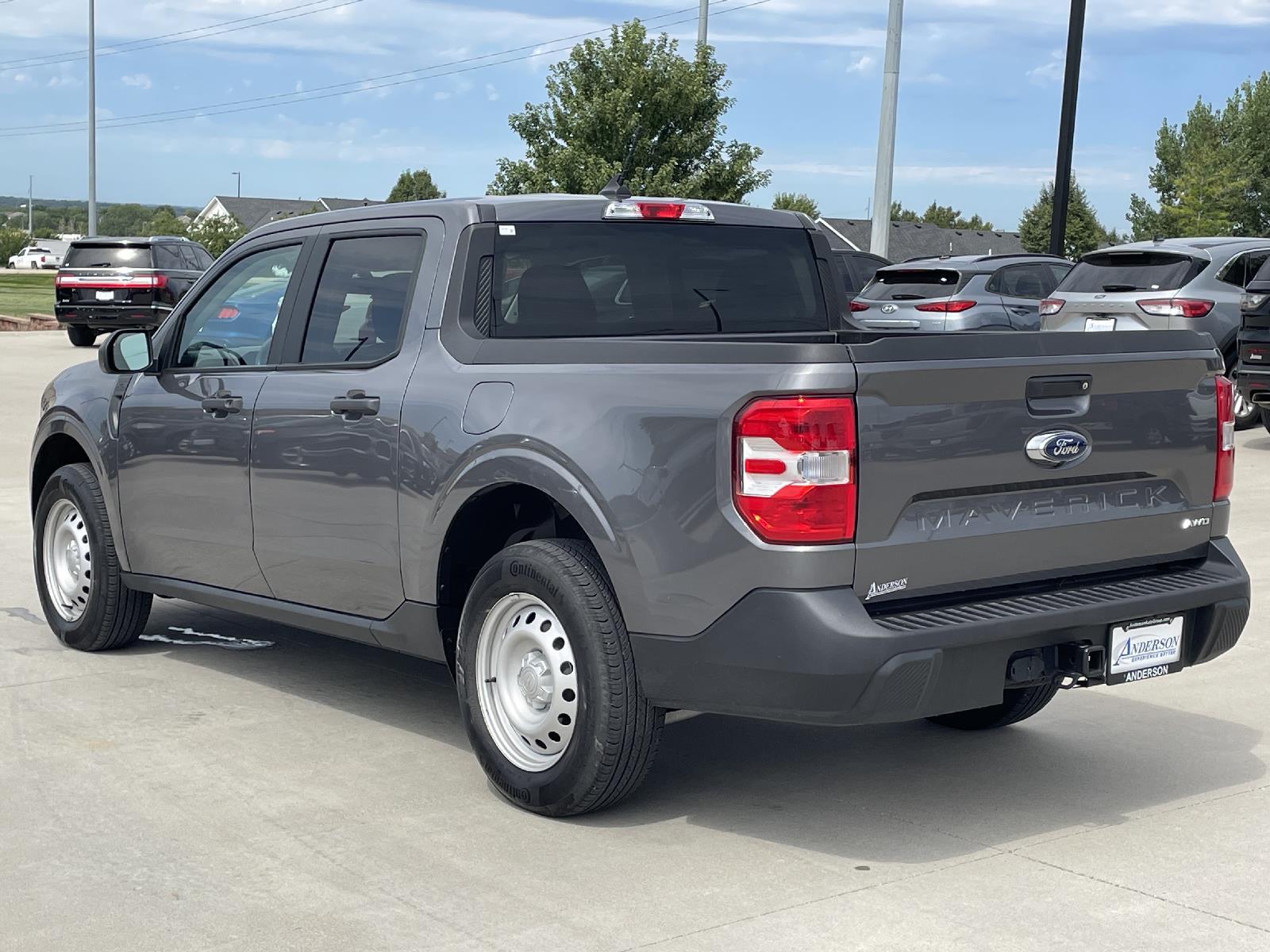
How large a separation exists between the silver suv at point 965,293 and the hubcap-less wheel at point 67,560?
12240mm

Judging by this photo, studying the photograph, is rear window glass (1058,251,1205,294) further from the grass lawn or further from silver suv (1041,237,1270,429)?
the grass lawn

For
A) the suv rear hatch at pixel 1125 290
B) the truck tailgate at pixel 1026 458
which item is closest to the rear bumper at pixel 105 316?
the suv rear hatch at pixel 1125 290

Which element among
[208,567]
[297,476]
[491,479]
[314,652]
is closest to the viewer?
[491,479]

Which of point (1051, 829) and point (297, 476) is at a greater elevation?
point (297, 476)

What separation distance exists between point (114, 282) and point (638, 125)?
11.4m

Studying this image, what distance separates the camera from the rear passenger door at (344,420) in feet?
17.9

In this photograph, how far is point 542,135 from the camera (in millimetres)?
34594

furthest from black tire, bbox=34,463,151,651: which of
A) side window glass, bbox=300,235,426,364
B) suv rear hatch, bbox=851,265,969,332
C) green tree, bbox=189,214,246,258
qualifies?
green tree, bbox=189,214,246,258

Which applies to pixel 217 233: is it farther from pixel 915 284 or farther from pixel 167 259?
pixel 915 284

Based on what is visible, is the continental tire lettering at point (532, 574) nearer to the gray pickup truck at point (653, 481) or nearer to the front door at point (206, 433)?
the gray pickup truck at point (653, 481)

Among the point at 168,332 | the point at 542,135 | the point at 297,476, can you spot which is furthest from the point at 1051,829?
the point at 542,135

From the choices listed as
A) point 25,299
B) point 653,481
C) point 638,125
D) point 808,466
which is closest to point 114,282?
point 638,125

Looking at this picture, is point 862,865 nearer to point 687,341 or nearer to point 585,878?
point 585,878

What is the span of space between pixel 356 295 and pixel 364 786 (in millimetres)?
1699
